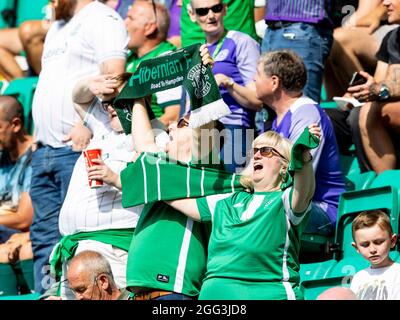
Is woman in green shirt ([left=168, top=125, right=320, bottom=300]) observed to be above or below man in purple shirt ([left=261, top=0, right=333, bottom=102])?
below

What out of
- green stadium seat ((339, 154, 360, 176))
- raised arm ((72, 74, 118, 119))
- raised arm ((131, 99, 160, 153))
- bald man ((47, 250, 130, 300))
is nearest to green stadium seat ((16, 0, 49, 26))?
green stadium seat ((339, 154, 360, 176))

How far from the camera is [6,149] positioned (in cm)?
854

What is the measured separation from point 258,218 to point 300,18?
2528 mm

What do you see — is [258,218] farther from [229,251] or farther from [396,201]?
[396,201]

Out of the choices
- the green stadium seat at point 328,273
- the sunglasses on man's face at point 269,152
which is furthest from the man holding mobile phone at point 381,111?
the sunglasses on man's face at point 269,152

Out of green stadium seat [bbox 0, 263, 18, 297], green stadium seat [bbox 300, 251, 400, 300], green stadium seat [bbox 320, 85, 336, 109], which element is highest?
green stadium seat [bbox 320, 85, 336, 109]

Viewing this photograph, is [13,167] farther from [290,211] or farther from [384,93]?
[290,211]

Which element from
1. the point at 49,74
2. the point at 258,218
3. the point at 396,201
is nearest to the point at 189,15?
the point at 49,74

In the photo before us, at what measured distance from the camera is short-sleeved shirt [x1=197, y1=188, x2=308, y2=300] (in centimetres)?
524

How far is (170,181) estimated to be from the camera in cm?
571

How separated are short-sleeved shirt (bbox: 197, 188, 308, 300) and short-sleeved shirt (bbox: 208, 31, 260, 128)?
6.26 ft

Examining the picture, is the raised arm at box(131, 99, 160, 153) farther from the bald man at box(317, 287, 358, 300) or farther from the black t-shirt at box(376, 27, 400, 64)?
the black t-shirt at box(376, 27, 400, 64)

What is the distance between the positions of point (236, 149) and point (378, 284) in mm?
1749

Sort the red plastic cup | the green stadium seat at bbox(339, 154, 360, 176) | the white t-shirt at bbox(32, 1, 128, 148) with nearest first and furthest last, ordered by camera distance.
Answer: the red plastic cup < the white t-shirt at bbox(32, 1, 128, 148) < the green stadium seat at bbox(339, 154, 360, 176)
